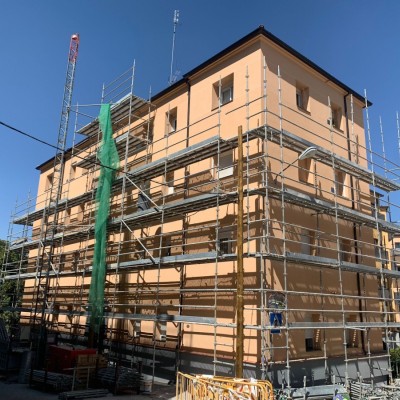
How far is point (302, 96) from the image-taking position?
15.3 metres

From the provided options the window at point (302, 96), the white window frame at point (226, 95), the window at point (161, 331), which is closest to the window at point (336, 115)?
the window at point (302, 96)

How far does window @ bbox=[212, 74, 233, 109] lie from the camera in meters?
14.8

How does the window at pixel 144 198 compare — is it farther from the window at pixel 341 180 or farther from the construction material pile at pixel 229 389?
the construction material pile at pixel 229 389

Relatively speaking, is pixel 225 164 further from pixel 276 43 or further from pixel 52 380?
pixel 52 380

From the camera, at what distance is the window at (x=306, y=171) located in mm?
14156

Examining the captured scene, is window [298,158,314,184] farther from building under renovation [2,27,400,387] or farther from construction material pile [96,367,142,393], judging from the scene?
construction material pile [96,367,142,393]

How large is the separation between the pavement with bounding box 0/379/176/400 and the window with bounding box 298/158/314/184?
798 centimetres

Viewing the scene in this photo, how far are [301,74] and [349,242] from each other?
6456 mm

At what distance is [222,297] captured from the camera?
12492 millimetres

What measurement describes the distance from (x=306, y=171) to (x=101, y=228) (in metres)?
8.23

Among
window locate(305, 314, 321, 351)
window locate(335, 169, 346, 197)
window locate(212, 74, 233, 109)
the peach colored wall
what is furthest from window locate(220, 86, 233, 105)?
window locate(305, 314, 321, 351)

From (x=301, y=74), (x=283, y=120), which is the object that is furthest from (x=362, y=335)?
(x=301, y=74)

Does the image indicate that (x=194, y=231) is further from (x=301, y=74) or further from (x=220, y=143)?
(x=301, y=74)

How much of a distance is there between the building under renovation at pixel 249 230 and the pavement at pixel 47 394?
0.87 metres
